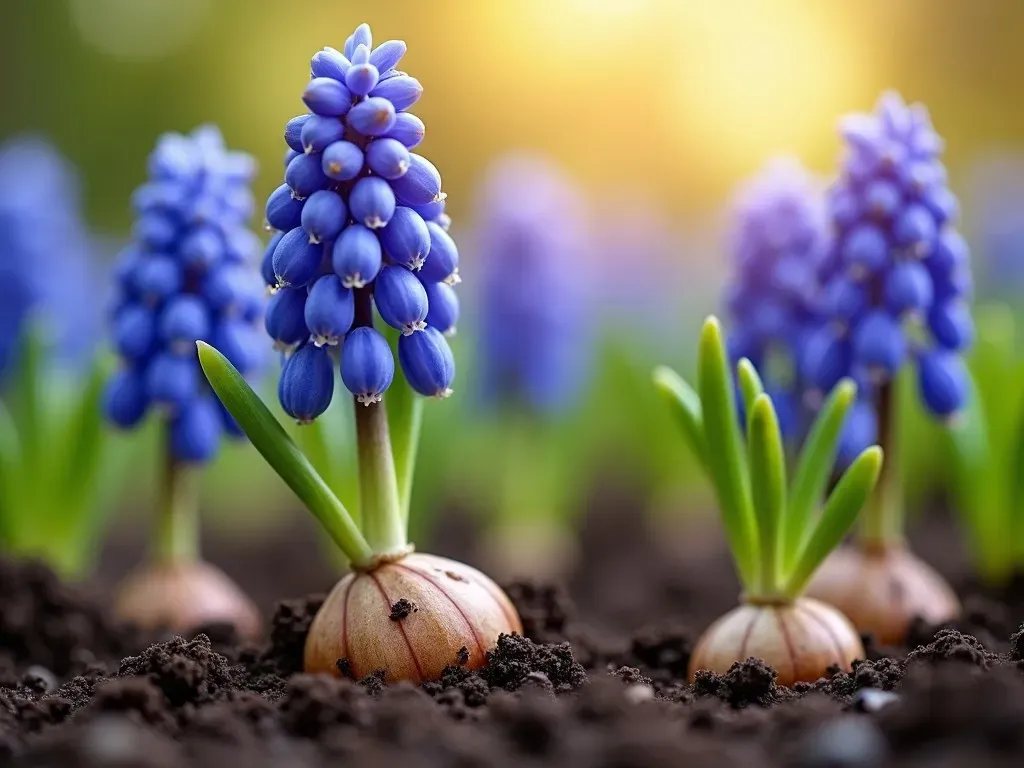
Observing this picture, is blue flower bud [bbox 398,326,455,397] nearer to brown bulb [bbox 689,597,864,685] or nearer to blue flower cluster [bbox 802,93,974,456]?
brown bulb [bbox 689,597,864,685]

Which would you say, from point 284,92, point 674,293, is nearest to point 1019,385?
point 674,293

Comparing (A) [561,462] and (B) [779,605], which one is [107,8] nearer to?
(A) [561,462]

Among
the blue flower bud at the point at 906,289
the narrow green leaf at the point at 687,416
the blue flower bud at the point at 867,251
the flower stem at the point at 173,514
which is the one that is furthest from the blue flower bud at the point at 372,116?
the flower stem at the point at 173,514

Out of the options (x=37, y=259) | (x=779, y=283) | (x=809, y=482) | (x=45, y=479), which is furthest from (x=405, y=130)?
(x=37, y=259)

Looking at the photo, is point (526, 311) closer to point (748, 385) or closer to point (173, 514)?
point (173, 514)

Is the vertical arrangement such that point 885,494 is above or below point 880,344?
below

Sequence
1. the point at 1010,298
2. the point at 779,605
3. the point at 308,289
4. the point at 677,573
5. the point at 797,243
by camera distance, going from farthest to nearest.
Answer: the point at 1010,298, the point at 677,573, the point at 797,243, the point at 779,605, the point at 308,289

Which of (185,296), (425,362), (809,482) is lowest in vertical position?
(809,482)
